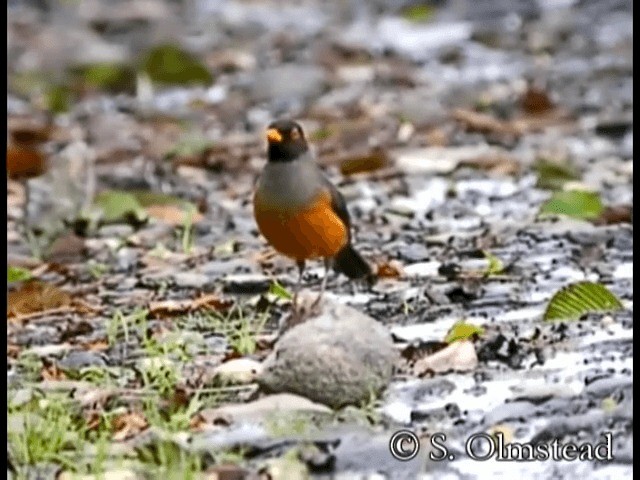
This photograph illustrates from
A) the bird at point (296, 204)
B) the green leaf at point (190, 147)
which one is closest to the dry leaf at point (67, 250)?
the bird at point (296, 204)

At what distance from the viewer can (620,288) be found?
513 centimetres

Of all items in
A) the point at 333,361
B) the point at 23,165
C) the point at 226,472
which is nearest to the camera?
the point at 226,472

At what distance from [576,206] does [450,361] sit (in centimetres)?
206

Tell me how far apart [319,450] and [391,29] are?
8.92 metres

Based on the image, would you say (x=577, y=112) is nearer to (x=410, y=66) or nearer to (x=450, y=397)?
(x=410, y=66)

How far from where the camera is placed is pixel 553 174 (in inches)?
282

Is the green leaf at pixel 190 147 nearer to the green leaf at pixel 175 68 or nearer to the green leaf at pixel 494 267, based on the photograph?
the green leaf at pixel 175 68

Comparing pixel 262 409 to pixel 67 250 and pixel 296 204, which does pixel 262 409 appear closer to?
pixel 296 204

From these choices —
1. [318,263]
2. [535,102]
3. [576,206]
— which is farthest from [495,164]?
[318,263]

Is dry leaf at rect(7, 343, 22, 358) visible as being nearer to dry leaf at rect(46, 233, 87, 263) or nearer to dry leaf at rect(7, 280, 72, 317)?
dry leaf at rect(7, 280, 72, 317)

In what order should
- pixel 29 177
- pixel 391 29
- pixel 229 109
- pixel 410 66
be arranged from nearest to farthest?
pixel 29 177, pixel 229 109, pixel 410 66, pixel 391 29

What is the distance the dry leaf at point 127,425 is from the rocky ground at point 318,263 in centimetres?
1

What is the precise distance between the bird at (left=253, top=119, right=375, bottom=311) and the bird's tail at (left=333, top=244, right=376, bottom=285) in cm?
26

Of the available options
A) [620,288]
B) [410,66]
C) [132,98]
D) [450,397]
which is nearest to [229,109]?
[132,98]
